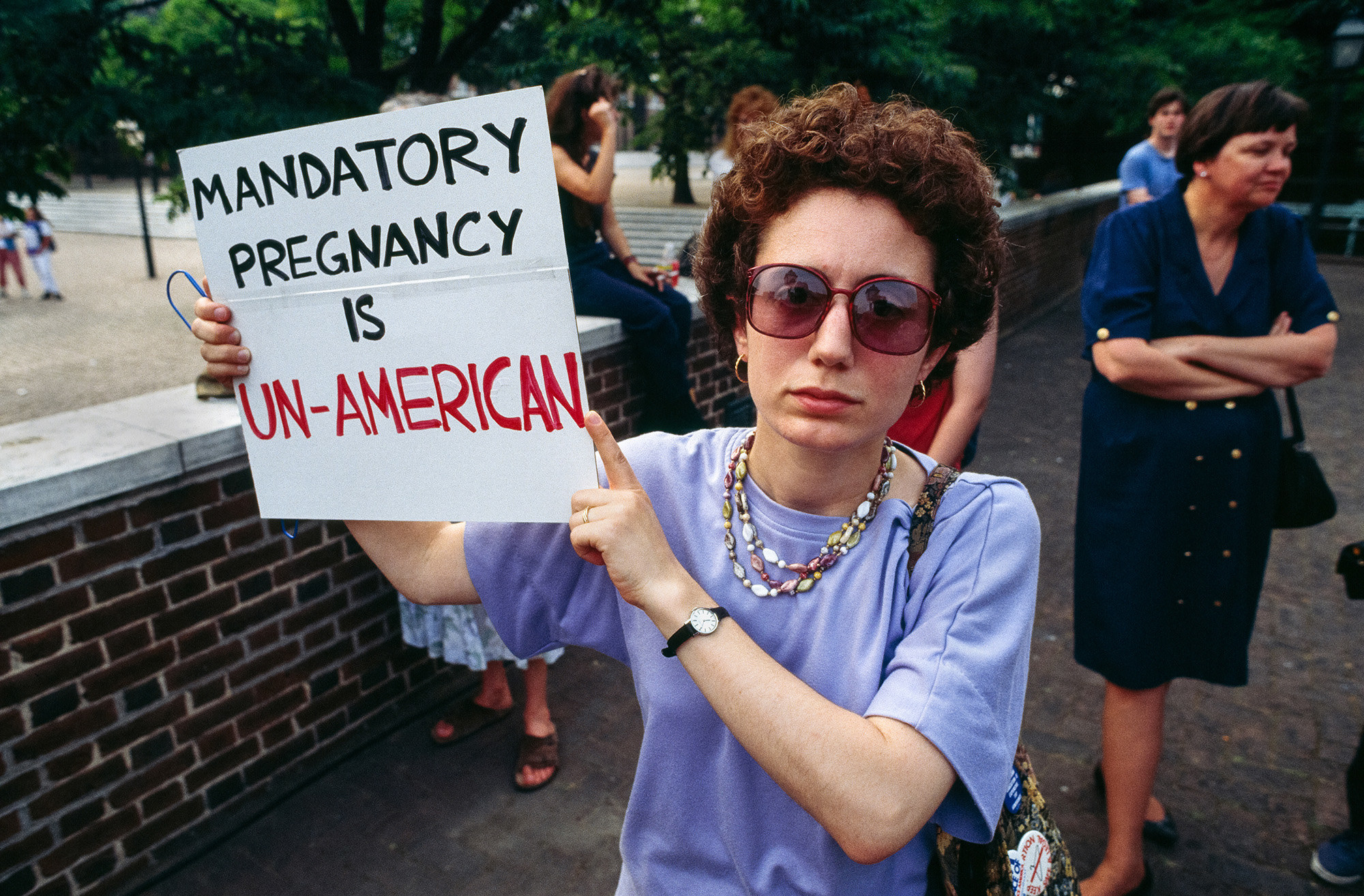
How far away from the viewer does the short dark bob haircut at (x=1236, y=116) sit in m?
2.41

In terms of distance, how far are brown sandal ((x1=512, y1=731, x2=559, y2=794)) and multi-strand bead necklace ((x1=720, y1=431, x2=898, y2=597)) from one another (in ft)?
7.59

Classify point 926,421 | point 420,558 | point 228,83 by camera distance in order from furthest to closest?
point 228,83
point 926,421
point 420,558

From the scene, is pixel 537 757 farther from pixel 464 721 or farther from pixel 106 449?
pixel 106 449

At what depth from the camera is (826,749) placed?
106 centimetres

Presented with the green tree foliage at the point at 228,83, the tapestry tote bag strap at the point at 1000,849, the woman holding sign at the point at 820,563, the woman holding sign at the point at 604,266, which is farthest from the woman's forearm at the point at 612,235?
the tapestry tote bag strap at the point at 1000,849

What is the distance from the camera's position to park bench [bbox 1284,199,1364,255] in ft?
56.0

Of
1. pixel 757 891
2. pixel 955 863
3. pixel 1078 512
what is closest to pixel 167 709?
pixel 757 891

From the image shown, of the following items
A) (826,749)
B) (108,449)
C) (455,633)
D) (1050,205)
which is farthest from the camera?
(1050,205)

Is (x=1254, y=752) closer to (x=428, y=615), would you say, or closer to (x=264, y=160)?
(x=428, y=615)

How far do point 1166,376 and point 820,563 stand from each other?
1694 millimetres

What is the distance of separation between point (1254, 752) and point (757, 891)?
3.08 m

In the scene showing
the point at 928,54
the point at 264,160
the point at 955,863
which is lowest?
the point at 955,863

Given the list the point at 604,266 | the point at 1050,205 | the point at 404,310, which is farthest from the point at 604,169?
the point at 1050,205

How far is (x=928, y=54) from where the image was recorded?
10719 mm
